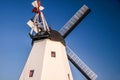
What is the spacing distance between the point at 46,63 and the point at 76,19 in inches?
255

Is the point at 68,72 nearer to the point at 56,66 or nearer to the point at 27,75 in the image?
the point at 56,66

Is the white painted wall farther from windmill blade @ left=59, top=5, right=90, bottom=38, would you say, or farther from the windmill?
windmill blade @ left=59, top=5, right=90, bottom=38

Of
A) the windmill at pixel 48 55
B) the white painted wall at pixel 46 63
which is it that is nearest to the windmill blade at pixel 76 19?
the windmill at pixel 48 55

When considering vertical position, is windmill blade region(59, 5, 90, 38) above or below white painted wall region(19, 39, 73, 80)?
above

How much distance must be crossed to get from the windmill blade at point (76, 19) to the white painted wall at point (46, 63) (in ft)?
9.71

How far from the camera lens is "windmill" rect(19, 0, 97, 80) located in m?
14.0

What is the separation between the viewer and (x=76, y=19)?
1861 cm

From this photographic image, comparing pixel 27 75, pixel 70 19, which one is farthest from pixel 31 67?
pixel 70 19

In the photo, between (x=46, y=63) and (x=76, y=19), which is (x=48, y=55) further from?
(x=76, y=19)

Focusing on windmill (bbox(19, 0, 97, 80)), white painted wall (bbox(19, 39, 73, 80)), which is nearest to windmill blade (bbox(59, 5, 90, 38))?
windmill (bbox(19, 0, 97, 80))

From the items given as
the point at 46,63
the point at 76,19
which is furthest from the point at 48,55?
the point at 76,19

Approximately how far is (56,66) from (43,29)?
12.6 feet

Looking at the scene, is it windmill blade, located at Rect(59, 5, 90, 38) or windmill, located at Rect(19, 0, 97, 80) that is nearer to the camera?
windmill, located at Rect(19, 0, 97, 80)

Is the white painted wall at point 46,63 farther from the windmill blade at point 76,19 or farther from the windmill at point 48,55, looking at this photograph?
the windmill blade at point 76,19
